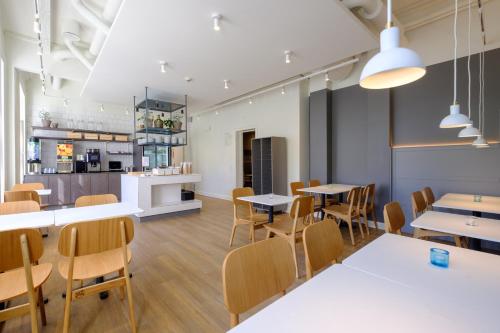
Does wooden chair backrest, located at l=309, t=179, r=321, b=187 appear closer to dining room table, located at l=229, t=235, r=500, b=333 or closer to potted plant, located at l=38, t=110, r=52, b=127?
dining room table, located at l=229, t=235, r=500, b=333

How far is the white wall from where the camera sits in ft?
19.6

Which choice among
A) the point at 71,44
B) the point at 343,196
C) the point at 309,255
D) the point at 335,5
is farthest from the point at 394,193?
the point at 71,44

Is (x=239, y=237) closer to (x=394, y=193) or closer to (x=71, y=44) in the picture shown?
(x=394, y=193)

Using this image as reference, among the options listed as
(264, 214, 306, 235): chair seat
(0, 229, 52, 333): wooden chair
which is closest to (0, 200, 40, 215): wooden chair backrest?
(0, 229, 52, 333): wooden chair

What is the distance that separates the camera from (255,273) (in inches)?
46.7

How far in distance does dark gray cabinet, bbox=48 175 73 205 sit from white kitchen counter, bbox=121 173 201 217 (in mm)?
2315

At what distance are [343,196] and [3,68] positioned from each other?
23.5 feet

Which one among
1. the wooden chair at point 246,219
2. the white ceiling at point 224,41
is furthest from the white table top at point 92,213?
the white ceiling at point 224,41

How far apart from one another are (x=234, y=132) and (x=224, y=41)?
4.35 meters

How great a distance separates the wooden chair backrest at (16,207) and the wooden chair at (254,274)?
110 inches

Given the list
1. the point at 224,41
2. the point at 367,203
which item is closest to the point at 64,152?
the point at 224,41

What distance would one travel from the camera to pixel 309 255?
4.58ft

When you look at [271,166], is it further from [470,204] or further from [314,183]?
[470,204]

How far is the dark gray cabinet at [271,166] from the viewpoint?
5988mm
